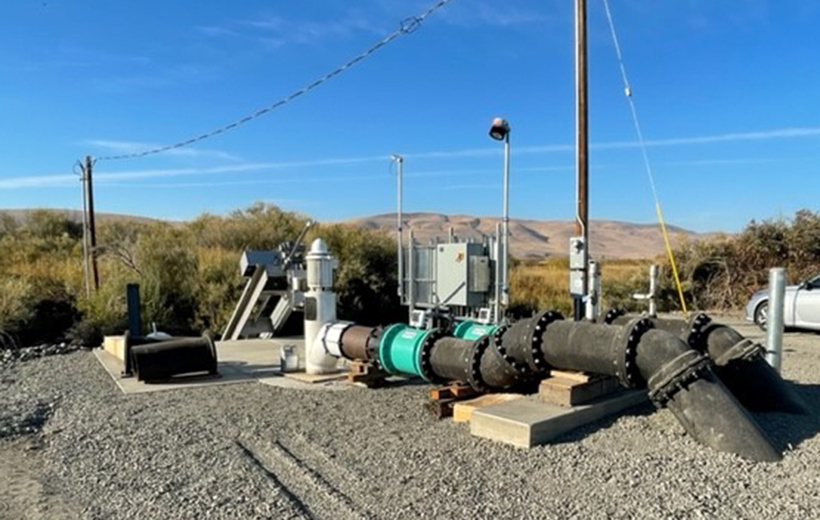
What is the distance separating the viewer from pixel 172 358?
794 cm

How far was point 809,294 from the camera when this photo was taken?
12.7 m

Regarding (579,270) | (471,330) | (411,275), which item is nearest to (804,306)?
(579,270)

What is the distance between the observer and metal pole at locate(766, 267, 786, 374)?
6543 mm

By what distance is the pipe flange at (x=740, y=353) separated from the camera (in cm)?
562

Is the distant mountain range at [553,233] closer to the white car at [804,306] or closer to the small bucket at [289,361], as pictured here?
the white car at [804,306]

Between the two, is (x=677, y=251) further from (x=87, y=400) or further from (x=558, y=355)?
(x=87, y=400)

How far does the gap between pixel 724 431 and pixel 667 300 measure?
16524 mm

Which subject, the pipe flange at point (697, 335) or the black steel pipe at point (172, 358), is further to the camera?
the black steel pipe at point (172, 358)

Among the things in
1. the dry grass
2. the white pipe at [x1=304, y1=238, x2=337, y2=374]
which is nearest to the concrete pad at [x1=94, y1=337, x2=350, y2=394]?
the white pipe at [x1=304, y1=238, x2=337, y2=374]

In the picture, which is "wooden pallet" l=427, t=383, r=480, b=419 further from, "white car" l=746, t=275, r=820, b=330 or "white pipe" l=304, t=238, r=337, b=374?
"white car" l=746, t=275, r=820, b=330

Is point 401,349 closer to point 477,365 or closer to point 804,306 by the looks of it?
point 477,365

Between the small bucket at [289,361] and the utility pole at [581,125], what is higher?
the utility pole at [581,125]

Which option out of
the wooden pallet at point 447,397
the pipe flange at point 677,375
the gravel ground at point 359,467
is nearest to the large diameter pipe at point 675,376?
the pipe flange at point 677,375

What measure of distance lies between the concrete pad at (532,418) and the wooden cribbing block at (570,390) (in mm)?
59
